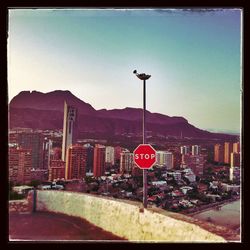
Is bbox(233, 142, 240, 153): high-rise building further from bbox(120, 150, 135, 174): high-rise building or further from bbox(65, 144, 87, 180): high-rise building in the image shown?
bbox(65, 144, 87, 180): high-rise building

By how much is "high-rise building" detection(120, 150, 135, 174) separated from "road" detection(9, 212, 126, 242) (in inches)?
18.3

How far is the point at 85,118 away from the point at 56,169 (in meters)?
0.43

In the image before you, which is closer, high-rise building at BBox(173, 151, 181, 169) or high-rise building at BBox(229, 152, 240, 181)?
high-rise building at BBox(229, 152, 240, 181)

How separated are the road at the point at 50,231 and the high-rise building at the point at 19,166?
0.84 ft

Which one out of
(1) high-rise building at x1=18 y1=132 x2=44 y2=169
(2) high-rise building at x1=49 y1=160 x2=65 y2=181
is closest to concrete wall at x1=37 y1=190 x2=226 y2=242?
(2) high-rise building at x1=49 y1=160 x2=65 y2=181

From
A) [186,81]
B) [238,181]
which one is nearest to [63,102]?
[186,81]

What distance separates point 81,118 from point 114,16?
768 mm

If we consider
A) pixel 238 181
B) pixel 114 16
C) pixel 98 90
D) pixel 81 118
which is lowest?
pixel 238 181

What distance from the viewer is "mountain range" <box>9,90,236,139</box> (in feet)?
10.5

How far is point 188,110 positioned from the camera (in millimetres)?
3205

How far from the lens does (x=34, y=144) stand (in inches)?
127

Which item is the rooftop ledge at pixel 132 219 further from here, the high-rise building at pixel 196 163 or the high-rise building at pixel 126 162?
the high-rise building at pixel 196 163

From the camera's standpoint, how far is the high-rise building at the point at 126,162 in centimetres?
320
